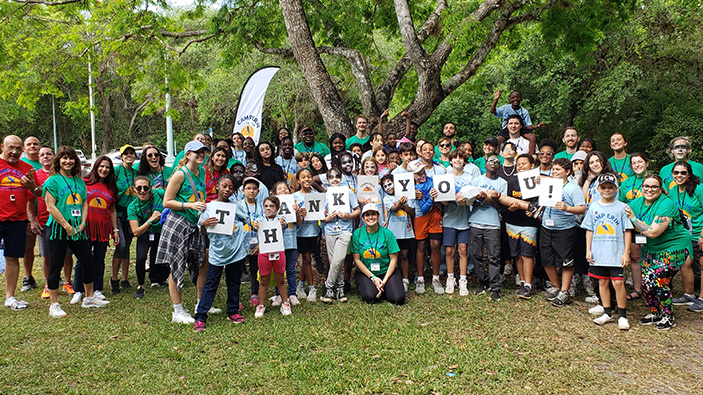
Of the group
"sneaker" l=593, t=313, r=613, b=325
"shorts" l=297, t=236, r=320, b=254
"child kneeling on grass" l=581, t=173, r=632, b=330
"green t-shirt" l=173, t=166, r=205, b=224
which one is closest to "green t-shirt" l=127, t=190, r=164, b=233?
"green t-shirt" l=173, t=166, r=205, b=224

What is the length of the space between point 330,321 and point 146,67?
351 inches

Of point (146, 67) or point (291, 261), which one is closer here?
point (291, 261)

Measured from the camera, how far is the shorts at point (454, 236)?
736cm

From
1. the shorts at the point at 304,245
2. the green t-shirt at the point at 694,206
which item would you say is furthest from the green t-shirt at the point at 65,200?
the green t-shirt at the point at 694,206

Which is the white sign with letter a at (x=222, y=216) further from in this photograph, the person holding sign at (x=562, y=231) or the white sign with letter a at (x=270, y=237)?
the person holding sign at (x=562, y=231)

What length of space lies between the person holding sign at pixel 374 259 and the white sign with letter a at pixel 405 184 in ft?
1.76

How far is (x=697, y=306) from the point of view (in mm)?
6578

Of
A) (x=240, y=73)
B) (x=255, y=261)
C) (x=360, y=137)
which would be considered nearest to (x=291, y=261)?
(x=255, y=261)

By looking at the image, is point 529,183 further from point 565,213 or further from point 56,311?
point 56,311

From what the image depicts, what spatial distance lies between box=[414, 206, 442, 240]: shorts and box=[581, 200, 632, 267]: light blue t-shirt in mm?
2157

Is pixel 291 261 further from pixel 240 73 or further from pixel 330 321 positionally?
pixel 240 73

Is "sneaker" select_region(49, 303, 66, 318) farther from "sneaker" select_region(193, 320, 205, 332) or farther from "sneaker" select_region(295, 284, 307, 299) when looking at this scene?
"sneaker" select_region(295, 284, 307, 299)

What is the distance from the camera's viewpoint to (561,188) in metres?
6.44

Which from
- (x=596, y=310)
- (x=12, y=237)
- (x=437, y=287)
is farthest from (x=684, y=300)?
(x=12, y=237)
